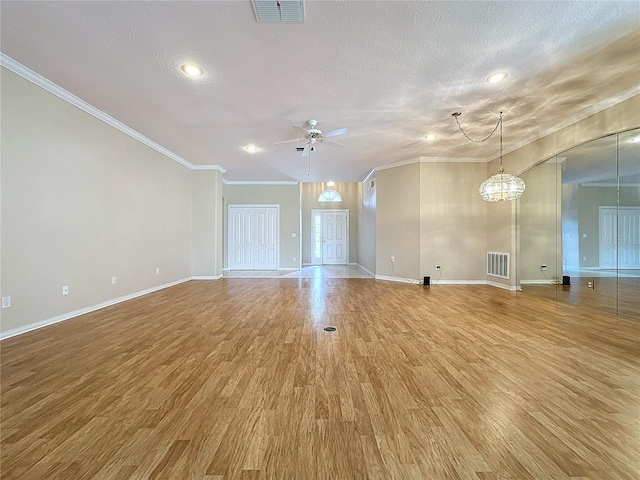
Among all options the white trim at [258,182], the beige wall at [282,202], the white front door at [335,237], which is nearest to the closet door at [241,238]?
the beige wall at [282,202]

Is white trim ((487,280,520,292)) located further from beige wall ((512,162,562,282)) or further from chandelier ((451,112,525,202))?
chandelier ((451,112,525,202))

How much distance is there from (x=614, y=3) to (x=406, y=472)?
3689 mm

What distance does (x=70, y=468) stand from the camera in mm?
1256

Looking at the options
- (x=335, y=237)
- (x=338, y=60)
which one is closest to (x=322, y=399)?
(x=338, y=60)

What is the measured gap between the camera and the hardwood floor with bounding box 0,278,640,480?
1.29 m

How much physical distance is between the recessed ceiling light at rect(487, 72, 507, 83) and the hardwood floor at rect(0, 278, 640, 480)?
2974 mm

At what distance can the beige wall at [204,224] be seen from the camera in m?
7.10

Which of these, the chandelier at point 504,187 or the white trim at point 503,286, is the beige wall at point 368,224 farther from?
the chandelier at point 504,187

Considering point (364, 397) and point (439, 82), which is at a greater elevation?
point (439, 82)

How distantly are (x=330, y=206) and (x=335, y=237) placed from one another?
1.36m

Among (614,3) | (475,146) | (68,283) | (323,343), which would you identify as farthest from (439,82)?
(68,283)

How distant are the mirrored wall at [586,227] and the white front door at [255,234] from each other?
6692 millimetres

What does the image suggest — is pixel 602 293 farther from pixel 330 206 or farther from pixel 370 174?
pixel 330 206

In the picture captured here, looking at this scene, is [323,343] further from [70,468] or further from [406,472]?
[70,468]
